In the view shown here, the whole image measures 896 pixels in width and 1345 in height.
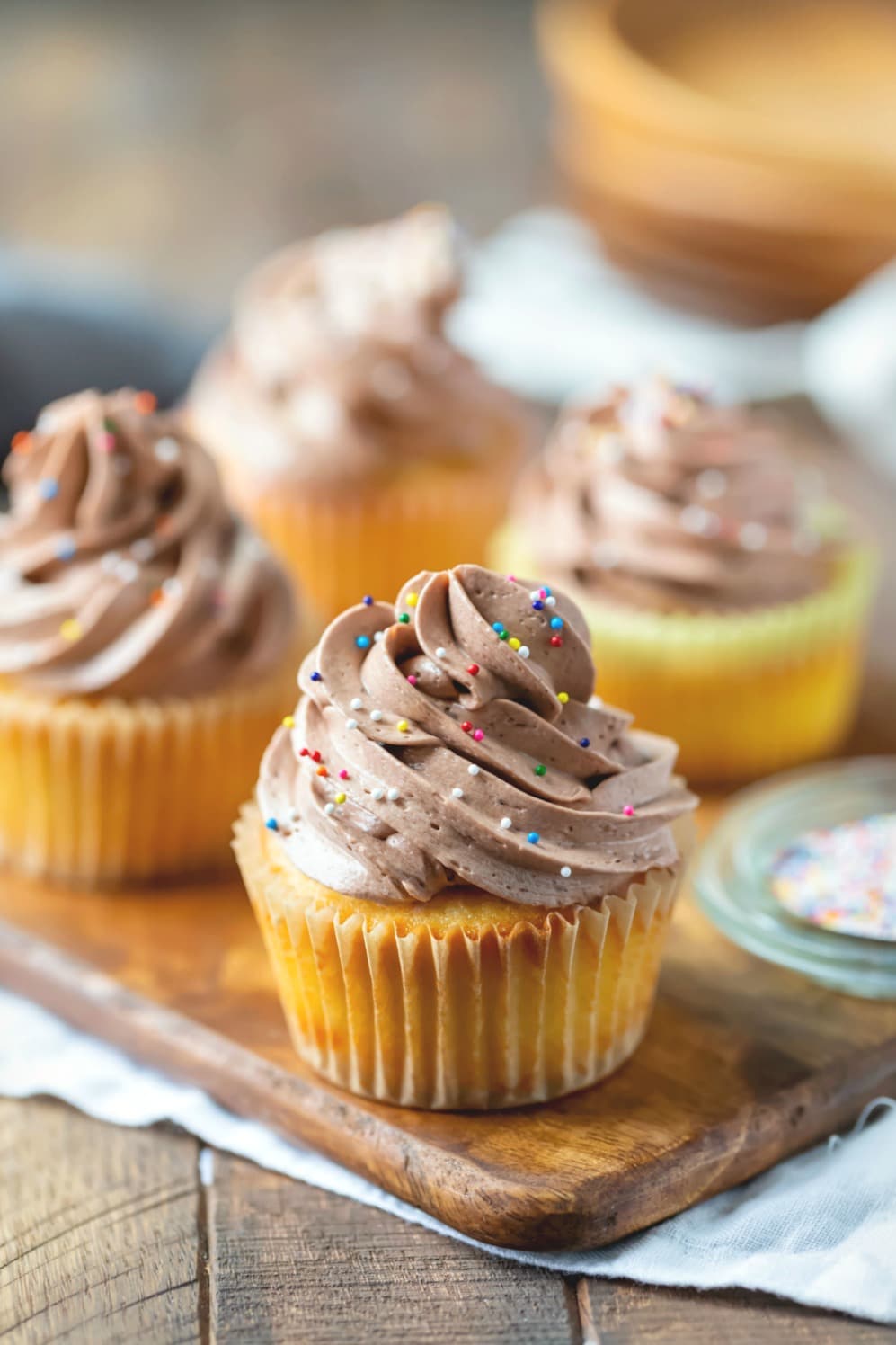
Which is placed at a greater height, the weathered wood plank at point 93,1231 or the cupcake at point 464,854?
the cupcake at point 464,854

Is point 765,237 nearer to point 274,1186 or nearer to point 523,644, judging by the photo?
point 523,644

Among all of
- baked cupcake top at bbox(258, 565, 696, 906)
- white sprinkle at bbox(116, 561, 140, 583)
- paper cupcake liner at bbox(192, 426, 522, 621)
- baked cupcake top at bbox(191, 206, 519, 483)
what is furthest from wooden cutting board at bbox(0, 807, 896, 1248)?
baked cupcake top at bbox(191, 206, 519, 483)

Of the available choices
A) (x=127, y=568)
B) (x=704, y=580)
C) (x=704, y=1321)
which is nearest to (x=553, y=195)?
(x=704, y=580)

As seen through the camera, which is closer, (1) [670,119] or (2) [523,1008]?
(2) [523,1008]

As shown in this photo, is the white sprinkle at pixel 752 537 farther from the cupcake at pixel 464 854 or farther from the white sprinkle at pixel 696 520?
the cupcake at pixel 464 854

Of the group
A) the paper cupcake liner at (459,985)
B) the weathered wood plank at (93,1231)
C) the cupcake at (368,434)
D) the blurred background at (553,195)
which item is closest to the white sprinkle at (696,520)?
the blurred background at (553,195)

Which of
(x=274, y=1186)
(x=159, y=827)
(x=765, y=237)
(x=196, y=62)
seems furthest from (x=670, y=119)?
(x=196, y=62)
